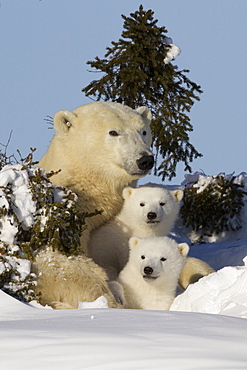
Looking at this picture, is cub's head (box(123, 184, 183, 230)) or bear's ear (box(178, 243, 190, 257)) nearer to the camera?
bear's ear (box(178, 243, 190, 257))

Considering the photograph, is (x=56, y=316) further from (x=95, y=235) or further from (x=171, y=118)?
(x=171, y=118)

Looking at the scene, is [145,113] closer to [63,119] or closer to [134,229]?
[63,119]

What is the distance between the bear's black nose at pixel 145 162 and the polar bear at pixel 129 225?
0.35 m

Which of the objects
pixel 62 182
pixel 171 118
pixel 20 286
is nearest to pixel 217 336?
pixel 20 286

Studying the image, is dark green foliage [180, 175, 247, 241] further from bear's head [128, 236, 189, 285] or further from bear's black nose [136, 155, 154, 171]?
bear's head [128, 236, 189, 285]

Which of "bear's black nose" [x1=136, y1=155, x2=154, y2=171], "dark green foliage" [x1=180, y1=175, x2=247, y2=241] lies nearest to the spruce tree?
"dark green foliage" [x1=180, y1=175, x2=247, y2=241]

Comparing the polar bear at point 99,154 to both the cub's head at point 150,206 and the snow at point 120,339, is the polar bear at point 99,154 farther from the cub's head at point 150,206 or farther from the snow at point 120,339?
the snow at point 120,339

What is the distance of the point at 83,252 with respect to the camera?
6.32m

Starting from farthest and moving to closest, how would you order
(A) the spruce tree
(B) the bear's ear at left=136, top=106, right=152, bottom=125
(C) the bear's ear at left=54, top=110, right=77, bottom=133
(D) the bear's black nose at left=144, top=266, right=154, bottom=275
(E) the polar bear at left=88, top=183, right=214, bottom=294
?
(A) the spruce tree, (B) the bear's ear at left=136, top=106, right=152, bottom=125, (C) the bear's ear at left=54, top=110, right=77, bottom=133, (E) the polar bear at left=88, top=183, right=214, bottom=294, (D) the bear's black nose at left=144, top=266, right=154, bottom=275

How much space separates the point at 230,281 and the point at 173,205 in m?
→ 1.84

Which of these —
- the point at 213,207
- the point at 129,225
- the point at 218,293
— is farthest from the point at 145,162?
the point at 213,207

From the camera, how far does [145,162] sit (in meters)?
6.61

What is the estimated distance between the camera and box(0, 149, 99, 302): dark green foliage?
234 inches

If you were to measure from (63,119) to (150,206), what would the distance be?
1324 millimetres
